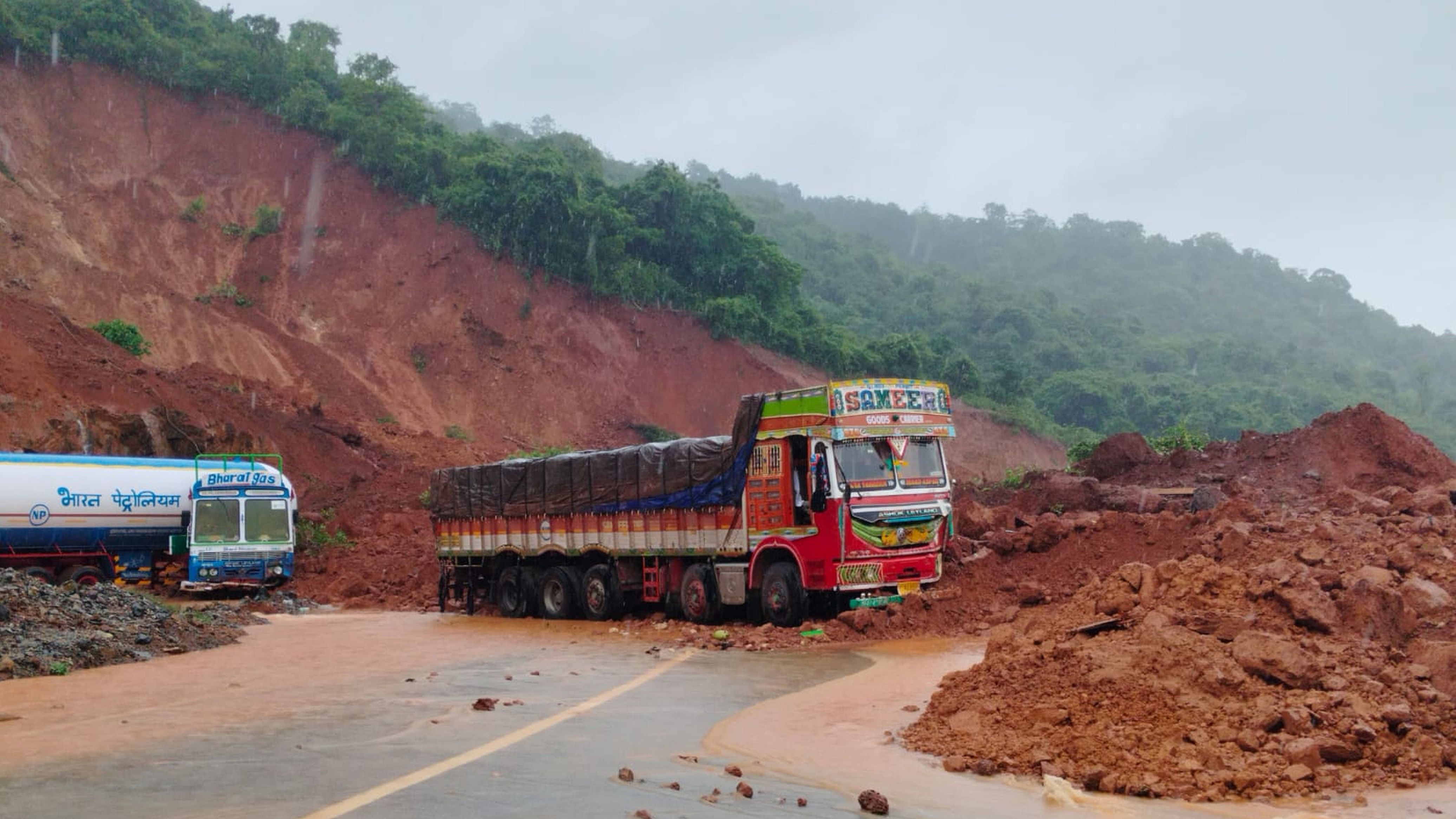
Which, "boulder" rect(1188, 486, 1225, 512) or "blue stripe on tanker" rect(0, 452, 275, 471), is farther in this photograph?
"blue stripe on tanker" rect(0, 452, 275, 471)

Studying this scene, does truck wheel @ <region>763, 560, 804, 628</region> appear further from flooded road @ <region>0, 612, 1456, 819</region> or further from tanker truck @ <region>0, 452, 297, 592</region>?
tanker truck @ <region>0, 452, 297, 592</region>

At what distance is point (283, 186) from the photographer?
5566 cm

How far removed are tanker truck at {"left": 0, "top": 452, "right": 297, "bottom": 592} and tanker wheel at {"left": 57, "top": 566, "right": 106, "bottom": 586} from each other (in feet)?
0.07

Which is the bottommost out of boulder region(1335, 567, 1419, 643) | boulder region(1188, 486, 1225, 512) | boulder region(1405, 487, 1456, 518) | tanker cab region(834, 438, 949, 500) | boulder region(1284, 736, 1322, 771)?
boulder region(1284, 736, 1322, 771)

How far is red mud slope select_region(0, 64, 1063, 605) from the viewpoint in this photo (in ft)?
144

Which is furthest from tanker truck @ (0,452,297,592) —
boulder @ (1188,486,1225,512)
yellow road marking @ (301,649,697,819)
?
boulder @ (1188,486,1225,512)

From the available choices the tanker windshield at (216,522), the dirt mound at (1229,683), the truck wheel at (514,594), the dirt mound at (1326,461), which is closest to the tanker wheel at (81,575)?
the tanker windshield at (216,522)

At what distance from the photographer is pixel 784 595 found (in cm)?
1723

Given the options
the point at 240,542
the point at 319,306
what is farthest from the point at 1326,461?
the point at 319,306

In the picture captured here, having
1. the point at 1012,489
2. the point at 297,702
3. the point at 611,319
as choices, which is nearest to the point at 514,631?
the point at 297,702

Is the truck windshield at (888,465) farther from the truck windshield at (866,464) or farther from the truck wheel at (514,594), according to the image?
the truck wheel at (514,594)

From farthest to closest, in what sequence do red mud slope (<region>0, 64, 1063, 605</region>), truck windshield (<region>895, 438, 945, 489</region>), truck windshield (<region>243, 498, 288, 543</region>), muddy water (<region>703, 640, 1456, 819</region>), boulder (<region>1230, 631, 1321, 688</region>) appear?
1. red mud slope (<region>0, 64, 1063, 605</region>)
2. truck windshield (<region>243, 498, 288, 543</region>)
3. truck windshield (<region>895, 438, 945, 489</region>)
4. boulder (<region>1230, 631, 1321, 688</region>)
5. muddy water (<region>703, 640, 1456, 819</region>)

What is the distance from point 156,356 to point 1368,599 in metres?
42.0

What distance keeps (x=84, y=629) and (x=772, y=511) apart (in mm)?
9119
